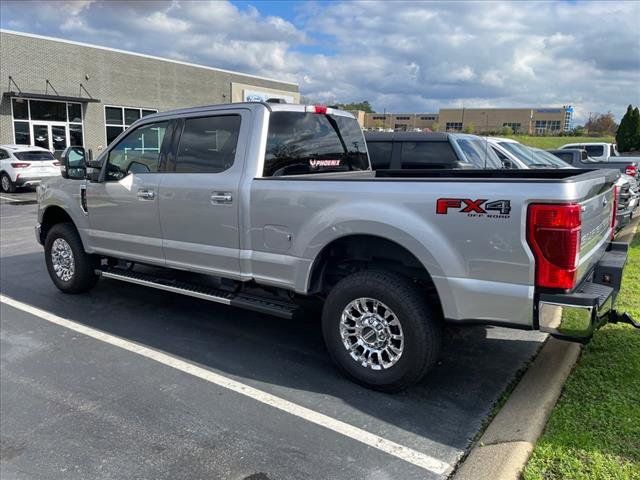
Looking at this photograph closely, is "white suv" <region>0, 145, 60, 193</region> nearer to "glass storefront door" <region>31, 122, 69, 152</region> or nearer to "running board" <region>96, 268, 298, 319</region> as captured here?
"glass storefront door" <region>31, 122, 69, 152</region>

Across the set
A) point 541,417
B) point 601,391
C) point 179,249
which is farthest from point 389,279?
point 179,249

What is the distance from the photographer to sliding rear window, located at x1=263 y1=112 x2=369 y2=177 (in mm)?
4660

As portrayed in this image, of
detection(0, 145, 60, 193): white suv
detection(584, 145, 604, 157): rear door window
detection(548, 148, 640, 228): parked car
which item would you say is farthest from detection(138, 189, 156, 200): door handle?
detection(584, 145, 604, 157): rear door window

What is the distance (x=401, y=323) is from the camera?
3729 mm

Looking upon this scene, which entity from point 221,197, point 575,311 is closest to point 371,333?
point 575,311

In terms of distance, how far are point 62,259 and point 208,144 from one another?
2.75m

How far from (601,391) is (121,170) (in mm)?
4715

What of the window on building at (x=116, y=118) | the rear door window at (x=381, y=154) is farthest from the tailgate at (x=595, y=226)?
the window on building at (x=116, y=118)

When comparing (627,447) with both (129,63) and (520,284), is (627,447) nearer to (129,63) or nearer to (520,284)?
(520,284)

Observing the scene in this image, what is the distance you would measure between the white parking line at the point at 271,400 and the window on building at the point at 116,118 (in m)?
25.4

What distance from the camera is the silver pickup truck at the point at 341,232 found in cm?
325

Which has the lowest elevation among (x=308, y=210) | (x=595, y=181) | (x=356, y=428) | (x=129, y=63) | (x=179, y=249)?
(x=356, y=428)

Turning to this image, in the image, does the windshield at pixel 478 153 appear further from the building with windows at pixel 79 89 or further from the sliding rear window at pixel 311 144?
the building with windows at pixel 79 89

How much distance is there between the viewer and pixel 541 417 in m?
3.37
